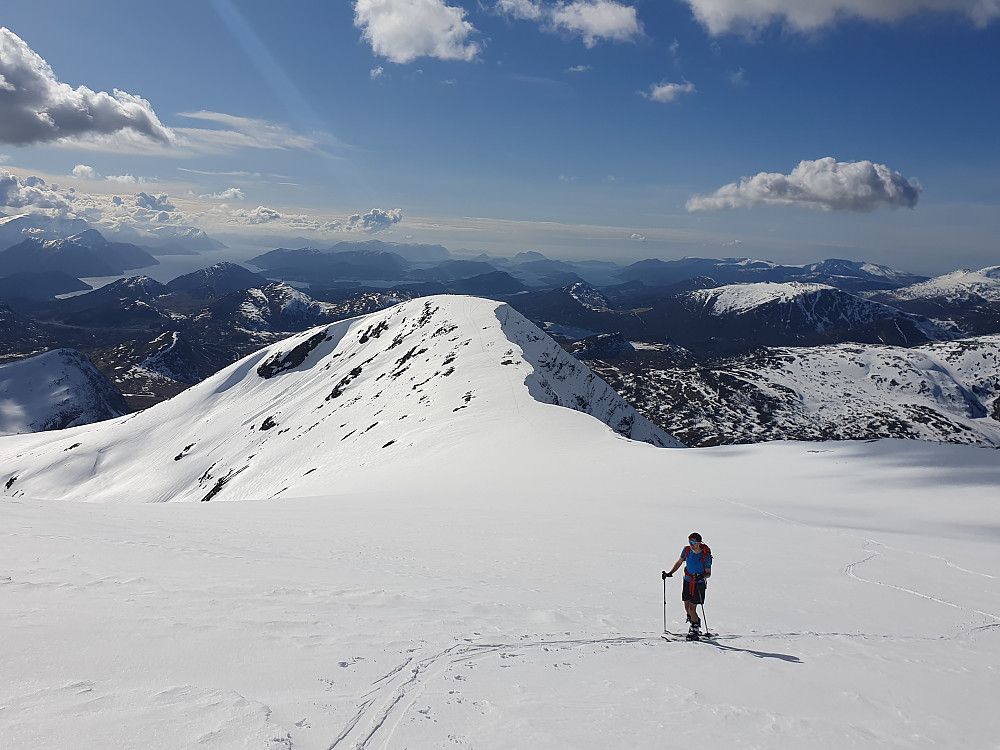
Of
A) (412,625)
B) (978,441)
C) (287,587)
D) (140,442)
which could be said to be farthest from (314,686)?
(978,441)

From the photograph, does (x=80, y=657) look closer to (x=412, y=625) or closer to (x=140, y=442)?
(x=412, y=625)

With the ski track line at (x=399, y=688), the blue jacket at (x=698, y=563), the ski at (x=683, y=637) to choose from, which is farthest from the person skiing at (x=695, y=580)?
the ski track line at (x=399, y=688)

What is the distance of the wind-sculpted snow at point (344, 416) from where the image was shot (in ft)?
164

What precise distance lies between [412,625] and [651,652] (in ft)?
15.5

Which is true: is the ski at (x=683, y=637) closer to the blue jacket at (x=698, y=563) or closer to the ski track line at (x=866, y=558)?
the blue jacket at (x=698, y=563)

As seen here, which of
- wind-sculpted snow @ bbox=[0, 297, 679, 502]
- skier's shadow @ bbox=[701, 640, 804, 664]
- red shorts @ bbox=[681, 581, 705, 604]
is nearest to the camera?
skier's shadow @ bbox=[701, 640, 804, 664]

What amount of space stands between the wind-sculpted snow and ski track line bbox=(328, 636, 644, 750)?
3192cm

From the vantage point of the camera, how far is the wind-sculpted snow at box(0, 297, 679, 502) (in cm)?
5000

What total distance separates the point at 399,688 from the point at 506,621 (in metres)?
3.78

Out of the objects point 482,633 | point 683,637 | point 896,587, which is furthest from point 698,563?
point 896,587

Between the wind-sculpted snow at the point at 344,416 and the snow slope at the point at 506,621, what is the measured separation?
20.5m

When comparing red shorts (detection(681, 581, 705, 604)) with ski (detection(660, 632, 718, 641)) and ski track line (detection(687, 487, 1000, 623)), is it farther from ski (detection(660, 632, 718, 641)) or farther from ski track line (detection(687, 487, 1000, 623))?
ski track line (detection(687, 487, 1000, 623))

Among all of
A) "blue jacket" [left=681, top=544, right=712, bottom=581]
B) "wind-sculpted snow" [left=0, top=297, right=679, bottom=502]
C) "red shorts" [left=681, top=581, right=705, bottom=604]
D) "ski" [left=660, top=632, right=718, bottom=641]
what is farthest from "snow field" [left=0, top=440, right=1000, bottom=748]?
"wind-sculpted snow" [left=0, top=297, right=679, bottom=502]

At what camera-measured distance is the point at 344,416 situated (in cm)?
6950
